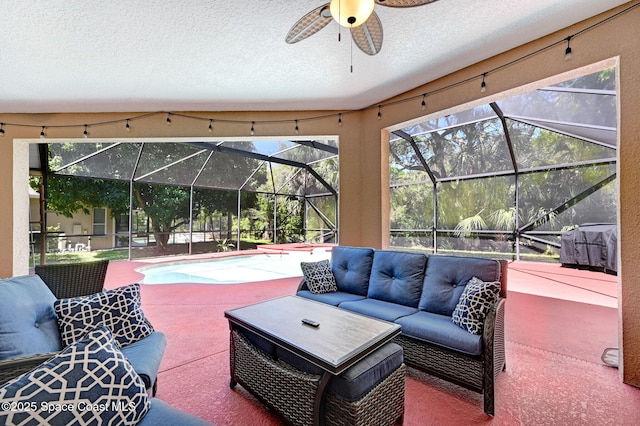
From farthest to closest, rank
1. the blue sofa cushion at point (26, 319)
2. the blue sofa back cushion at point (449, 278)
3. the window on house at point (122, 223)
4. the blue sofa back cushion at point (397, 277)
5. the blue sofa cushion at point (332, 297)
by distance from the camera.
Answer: the window on house at point (122, 223), the blue sofa cushion at point (332, 297), the blue sofa back cushion at point (397, 277), the blue sofa back cushion at point (449, 278), the blue sofa cushion at point (26, 319)

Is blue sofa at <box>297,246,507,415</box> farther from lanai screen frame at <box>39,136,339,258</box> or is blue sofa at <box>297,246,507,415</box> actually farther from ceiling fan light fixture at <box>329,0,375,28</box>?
lanai screen frame at <box>39,136,339,258</box>

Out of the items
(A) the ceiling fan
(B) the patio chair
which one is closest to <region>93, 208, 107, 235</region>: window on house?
(B) the patio chair

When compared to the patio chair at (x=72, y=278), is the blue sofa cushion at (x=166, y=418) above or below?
below

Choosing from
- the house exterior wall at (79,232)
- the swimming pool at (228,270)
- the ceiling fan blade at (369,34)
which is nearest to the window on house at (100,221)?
the house exterior wall at (79,232)

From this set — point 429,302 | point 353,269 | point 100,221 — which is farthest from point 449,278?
point 100,221

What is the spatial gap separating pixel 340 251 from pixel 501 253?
5.45 metres

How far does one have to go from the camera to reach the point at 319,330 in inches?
71.6

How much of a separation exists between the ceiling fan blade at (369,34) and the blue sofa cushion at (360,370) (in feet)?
6.93

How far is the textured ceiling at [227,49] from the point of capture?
2.07m

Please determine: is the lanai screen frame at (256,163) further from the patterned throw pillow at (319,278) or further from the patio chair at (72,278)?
the patio chair at (72,278)

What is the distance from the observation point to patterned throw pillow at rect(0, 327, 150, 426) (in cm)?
92

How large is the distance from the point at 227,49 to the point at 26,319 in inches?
97.7

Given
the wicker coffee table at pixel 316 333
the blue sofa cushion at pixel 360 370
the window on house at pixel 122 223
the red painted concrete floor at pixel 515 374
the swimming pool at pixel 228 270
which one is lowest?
the swimming pool at pixel 228 270

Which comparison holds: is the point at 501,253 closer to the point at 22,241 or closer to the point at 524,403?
the point at 524,403
